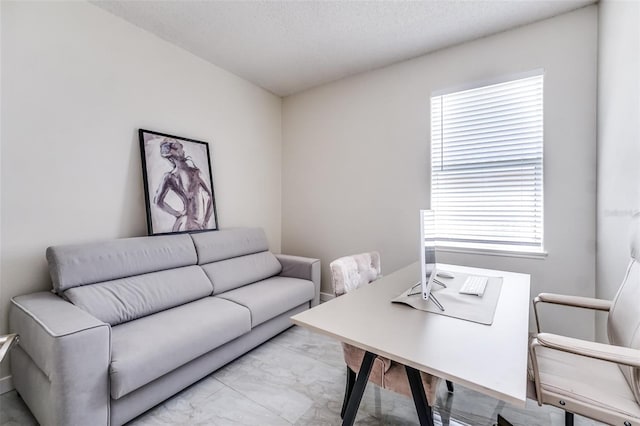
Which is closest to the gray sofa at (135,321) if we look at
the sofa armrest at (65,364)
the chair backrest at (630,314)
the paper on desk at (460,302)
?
the sofa armrest at (65,364)

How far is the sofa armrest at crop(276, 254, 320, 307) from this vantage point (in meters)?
3.00

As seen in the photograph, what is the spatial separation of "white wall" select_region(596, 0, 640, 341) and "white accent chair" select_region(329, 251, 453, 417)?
1359mm

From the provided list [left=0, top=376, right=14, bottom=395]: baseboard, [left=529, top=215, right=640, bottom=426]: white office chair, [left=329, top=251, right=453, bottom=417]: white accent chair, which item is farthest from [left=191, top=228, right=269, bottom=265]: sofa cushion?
[left=529, top=215, right=640, bottom=426]: white office chair

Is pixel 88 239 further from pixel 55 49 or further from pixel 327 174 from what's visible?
pixel 327 174

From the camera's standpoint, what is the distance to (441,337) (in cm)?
105

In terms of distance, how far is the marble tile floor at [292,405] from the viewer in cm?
157

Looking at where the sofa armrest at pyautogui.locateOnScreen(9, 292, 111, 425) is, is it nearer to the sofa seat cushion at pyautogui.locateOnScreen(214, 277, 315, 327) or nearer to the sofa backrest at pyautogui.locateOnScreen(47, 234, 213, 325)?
the sofa backrest at pyautogui.locateOnScreen(47, 234, 213, 325)

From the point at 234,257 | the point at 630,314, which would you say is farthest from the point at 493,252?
the point at 234,257

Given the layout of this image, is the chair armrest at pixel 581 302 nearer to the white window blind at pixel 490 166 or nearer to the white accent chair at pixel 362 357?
the white accent chair at pixel 362 357

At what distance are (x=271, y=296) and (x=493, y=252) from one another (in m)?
2.03

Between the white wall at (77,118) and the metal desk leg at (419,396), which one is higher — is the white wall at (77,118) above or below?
above

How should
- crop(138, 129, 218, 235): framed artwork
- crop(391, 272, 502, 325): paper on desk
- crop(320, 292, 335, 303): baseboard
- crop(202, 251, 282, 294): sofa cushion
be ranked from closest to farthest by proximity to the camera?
crop(391, 272, 502, 325): paper on desk
crop(138, 129, 218, 235): framed artwork
crop(202, 251, 282, 294): sofa cushion
crop(320, 292, 335, 303): baseboard

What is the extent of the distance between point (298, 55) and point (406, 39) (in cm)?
106

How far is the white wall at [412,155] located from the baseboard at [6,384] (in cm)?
267
